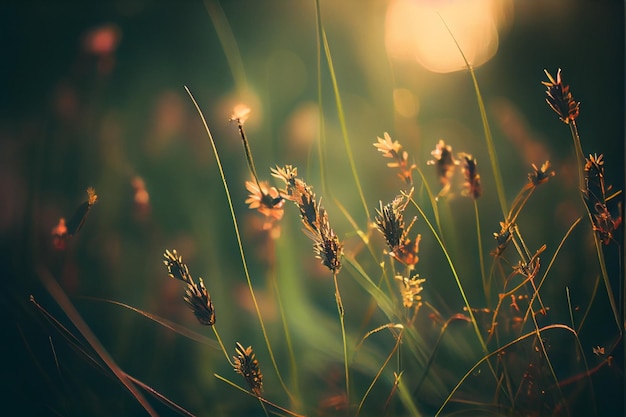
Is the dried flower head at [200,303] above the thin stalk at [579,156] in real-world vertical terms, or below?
below

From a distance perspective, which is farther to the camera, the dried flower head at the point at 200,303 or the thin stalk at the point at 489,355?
the thin stalk at the point at 489,355

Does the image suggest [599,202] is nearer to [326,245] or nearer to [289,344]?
[326,245]

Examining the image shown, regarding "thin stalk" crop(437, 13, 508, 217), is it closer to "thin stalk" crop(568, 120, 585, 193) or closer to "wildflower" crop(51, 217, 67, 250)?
"thin stalk" crop(568, 120, 585, 193)

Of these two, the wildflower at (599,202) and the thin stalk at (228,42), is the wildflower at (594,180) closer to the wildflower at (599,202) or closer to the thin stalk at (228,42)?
the wildflower at (599,202)

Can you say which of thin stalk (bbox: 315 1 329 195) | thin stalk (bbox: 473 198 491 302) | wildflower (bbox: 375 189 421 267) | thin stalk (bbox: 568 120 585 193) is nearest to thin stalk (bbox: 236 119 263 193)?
thin stalk (bbox: 315 1 329 195)

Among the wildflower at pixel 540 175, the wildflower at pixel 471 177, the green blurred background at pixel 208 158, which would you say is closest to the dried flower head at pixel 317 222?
the green blurred background at pixel 208 158
